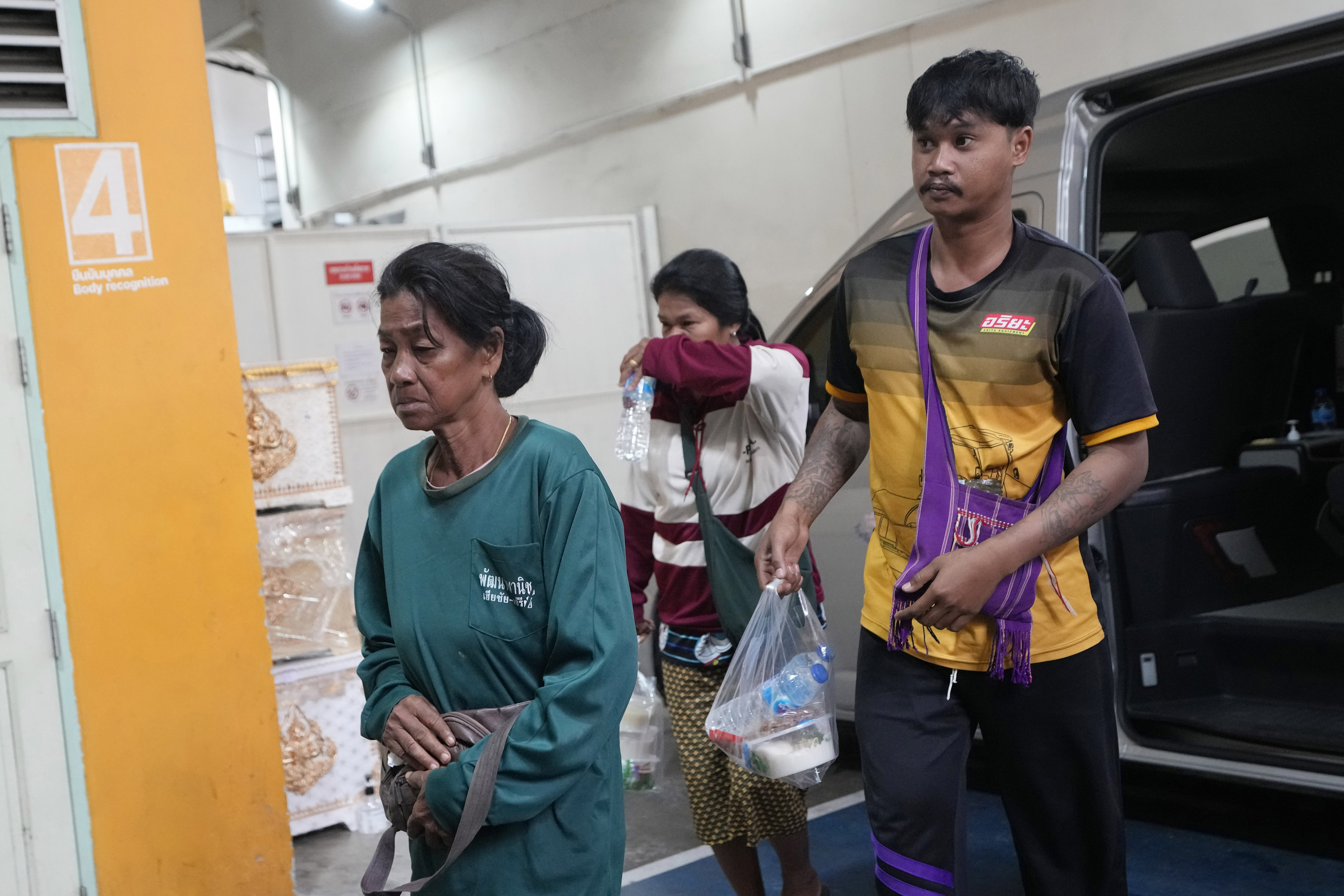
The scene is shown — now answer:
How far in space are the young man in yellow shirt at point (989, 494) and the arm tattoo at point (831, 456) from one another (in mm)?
125

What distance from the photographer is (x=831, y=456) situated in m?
2.30

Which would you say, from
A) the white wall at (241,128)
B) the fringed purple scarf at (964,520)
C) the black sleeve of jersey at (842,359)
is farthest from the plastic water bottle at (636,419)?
the white wall at (241,128)

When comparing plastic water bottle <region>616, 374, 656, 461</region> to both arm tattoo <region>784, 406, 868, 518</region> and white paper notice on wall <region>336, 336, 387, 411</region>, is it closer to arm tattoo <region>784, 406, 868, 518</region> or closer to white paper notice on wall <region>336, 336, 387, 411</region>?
arm tattoo <region>784, 406, 868, 518</region>

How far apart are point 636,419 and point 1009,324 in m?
1.15

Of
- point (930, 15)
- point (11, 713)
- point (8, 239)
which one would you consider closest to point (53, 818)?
point (11, 713)

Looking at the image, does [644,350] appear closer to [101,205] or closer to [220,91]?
[101,205]

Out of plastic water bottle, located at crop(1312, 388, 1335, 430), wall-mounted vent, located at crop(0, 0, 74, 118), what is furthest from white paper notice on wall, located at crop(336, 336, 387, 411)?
plastic water bottle, located at crop(1312, 388, 1335, 430)

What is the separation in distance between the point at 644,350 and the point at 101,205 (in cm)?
146

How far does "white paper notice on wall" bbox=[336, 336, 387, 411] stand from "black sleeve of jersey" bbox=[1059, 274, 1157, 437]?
5779 mm

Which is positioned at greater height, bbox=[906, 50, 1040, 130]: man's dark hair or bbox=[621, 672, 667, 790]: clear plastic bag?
bbox=[906, 50, 1040, 130]: man's dark hair

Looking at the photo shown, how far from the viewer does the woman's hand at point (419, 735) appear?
1603 millimetres

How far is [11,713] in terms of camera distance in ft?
9.80

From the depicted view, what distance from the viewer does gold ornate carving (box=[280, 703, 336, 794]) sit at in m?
4.06

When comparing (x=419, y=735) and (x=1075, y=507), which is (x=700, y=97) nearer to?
(x=1075, y=507)
